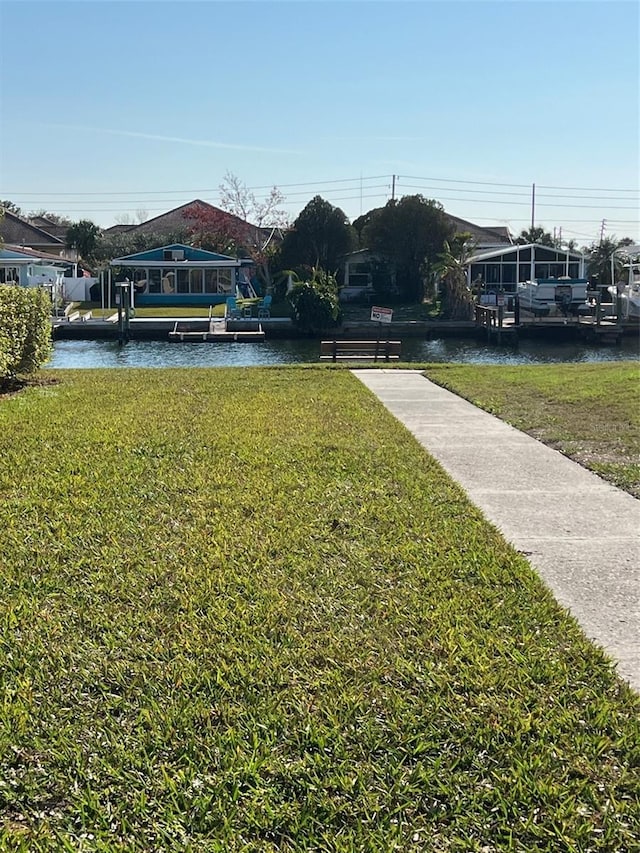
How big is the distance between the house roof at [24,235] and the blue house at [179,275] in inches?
690

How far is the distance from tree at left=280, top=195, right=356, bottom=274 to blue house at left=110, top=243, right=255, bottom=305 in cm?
370

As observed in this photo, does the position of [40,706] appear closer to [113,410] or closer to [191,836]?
[191,836]

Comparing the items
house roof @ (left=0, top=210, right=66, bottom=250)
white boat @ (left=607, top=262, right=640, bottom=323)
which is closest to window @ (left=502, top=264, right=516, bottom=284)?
white boat @ (left=607, top=262, right=640, bottom=323)

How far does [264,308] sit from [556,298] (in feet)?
50.9

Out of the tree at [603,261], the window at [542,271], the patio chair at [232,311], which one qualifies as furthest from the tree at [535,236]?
the patio chair at [232,311]

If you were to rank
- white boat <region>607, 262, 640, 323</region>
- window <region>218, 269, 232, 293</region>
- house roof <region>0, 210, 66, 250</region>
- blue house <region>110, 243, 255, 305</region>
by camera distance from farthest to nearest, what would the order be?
house roof <region>0, 210, 66, 250</region>
window <region>218, 269, 232, 293</region>
blue house <region>110, 243, 255, 305</region>
white boat <region>607, 262, 640, 323</region>

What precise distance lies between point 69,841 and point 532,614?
2.25 m

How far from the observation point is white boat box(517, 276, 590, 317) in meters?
41.9

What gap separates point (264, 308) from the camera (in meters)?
41.9

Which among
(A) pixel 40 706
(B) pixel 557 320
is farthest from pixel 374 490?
(B) pixel 557 320

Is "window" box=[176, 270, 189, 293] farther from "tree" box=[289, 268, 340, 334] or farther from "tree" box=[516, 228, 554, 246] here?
"tree" box=[516, 228, 554, 246]

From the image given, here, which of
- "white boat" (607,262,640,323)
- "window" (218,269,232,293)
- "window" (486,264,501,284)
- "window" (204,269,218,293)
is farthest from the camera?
"window" (486,264,501,284)

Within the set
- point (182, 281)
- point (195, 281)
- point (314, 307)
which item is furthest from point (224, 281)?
point (314, 307)

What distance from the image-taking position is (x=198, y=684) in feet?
10.1
